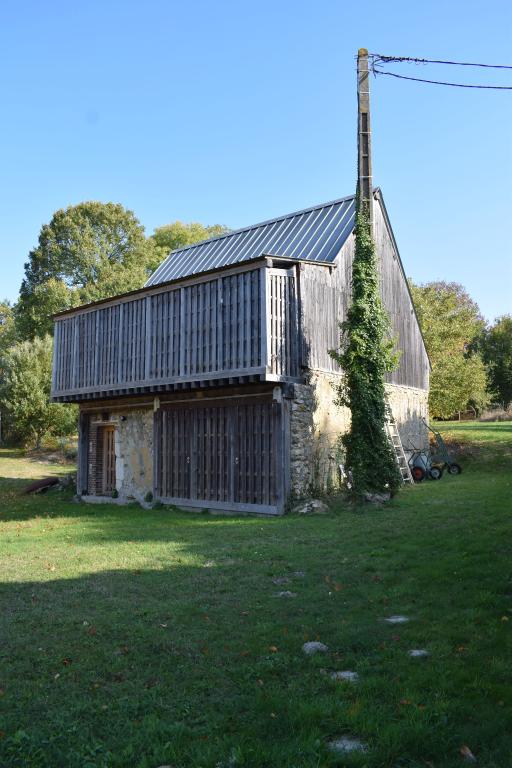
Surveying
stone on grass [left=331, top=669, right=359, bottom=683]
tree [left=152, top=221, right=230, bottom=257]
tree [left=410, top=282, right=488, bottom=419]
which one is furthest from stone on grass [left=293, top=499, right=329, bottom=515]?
tree [left=152, top=221, right=230, bottom=257]

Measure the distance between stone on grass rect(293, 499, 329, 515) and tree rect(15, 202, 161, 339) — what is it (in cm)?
3234

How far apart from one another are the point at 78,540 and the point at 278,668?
25.5 feet

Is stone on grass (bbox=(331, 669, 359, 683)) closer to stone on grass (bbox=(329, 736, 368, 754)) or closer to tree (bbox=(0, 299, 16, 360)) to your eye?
stone on grass (bbox=(329, 736, 368, 754))

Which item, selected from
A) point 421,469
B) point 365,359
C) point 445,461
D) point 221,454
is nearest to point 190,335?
point 221,454

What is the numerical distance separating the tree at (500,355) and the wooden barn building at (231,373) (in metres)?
32.3

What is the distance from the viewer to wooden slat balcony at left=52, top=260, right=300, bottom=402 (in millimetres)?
15180

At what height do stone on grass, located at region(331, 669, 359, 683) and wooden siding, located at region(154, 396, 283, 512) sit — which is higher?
wooden siding, located at region(154, 396, 283, 512)

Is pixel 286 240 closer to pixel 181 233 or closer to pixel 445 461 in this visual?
pixel 445 461

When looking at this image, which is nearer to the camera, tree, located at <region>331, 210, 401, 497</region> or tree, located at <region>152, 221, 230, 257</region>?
tree, located at <region>331, 210, 401, 497</region>

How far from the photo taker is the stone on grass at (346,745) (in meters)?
3.68

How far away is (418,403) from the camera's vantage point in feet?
74.6

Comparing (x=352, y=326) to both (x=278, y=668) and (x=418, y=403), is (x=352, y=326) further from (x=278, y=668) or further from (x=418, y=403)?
(x=278, y=668)

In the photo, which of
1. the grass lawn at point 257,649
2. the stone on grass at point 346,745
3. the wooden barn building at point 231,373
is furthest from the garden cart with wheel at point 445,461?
the stone on grass at point 346,745

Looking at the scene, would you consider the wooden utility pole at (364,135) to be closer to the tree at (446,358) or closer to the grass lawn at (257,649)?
the grass lawn at (257,649)
